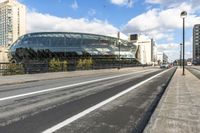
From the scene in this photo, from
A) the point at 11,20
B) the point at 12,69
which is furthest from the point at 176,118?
the point at 11,20

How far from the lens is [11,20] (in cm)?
17062

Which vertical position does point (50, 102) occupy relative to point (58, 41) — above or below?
below

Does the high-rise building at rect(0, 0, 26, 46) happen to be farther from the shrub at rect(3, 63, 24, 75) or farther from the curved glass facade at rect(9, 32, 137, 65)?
the shrub at rect(3, 63, 24, 75)

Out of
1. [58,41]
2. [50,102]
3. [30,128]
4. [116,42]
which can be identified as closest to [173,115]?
[30,128]

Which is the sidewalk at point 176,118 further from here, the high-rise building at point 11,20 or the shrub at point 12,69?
the high-rise building at point 11,20

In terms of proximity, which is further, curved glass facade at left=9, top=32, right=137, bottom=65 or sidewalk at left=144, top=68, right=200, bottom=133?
curved glass facade at left=9, top=32, right=137, bottom=65

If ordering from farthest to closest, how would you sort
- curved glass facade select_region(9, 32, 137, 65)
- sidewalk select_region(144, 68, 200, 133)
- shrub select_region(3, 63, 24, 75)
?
curved glass facade select_region(9, 32, 137, 65)
shrub select_region(3, 63, 24, 75)
sidewalk select_region(144, 68, 200, 133)

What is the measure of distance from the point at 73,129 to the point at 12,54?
114 meters

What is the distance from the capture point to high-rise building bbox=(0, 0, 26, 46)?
165 metres

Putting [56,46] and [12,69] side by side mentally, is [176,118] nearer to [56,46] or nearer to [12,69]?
[12,69]

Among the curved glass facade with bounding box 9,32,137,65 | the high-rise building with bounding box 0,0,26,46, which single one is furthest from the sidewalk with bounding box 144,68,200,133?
the high-rise building with bounding box 0,0,26,46

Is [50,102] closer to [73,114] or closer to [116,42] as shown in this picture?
[73,114]

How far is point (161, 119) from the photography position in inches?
305

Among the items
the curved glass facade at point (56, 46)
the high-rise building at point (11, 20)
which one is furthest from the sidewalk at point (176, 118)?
the high-rise building at point (11, 20)
